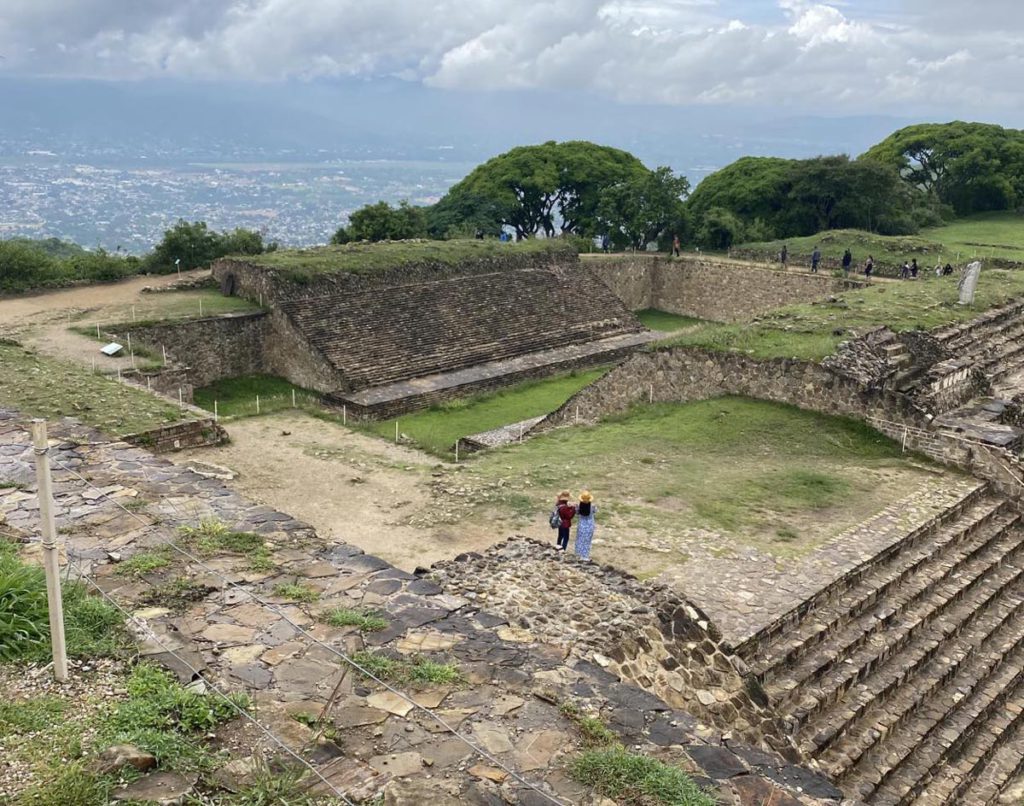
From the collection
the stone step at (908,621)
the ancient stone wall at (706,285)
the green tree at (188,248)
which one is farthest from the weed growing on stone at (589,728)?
the ancient stone wall at (706,285)

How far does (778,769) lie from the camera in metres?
4.34

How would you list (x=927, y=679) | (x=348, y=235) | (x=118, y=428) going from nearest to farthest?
(x=927, y=679), (x=118, y=428), (x=348, y=235)

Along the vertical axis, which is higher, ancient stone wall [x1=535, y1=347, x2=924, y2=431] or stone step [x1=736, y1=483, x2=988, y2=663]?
ancient stone wall [x1=535, y1=347, x2=924, y2=431]

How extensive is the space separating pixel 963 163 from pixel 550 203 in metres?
17.8

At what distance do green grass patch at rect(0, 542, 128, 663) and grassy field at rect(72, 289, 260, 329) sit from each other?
1491cm

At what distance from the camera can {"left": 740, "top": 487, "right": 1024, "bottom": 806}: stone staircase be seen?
726cm

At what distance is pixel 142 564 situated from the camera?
557 centimetres

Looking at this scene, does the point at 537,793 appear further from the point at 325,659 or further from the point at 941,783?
the point at 941,783

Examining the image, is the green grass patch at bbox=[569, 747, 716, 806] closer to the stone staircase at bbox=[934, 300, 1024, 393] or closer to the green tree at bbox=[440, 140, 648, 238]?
the stone staircase at bbox=[934, 300, 1024, 393]

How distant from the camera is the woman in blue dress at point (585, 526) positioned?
837 centimetres

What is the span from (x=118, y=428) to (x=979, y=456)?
37.7 ft

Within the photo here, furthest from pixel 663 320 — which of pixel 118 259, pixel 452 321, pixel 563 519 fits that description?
pixel 563 519

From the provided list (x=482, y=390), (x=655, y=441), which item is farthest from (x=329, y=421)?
(x=655, y=441)

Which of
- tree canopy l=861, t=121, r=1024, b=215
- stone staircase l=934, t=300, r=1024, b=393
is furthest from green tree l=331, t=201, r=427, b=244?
tree canopy l=861, t=121, r=1024, b=215
